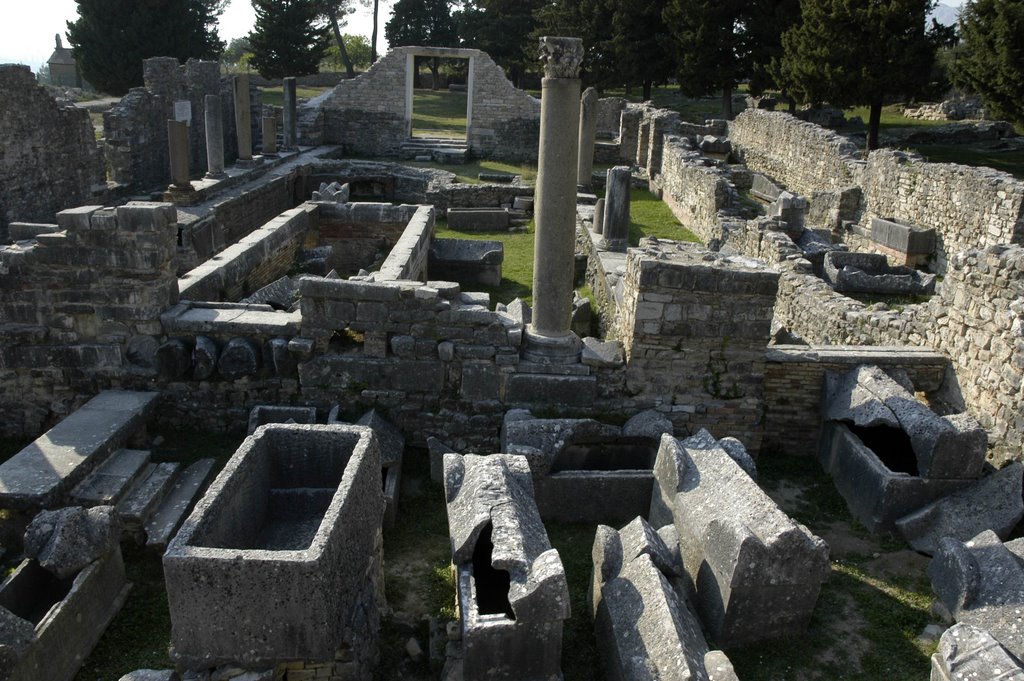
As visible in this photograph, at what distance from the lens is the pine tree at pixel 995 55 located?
62.5ft

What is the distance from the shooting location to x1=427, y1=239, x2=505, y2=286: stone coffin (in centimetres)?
1357

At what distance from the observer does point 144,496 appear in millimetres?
6391

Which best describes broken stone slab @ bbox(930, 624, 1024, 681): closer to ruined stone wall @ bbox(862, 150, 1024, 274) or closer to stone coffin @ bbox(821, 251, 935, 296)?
stone coffin @ bbox(821, 251, 935, 296)

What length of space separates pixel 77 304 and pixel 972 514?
829 cm

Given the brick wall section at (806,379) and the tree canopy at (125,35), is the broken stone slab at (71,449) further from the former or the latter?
the tree canopy at (125,35)

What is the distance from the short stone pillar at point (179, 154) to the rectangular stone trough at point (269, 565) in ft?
41.9

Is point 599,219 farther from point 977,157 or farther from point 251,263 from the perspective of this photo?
point 977,157

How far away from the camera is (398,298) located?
7684 mm

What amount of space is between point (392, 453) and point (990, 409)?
5.61m

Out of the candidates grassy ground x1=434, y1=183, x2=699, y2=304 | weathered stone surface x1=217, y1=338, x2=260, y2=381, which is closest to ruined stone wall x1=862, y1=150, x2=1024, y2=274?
grassy ground x1=434, y1=183, x2=699, y2=304

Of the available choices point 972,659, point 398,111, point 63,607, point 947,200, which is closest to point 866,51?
point 947,200

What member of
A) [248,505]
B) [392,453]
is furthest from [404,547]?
[248,505]

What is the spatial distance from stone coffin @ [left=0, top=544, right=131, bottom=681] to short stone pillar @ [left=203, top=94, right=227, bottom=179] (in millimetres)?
15122

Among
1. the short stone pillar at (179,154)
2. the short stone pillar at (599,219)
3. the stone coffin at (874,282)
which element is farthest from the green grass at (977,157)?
the short stone pillar at (179,154)
